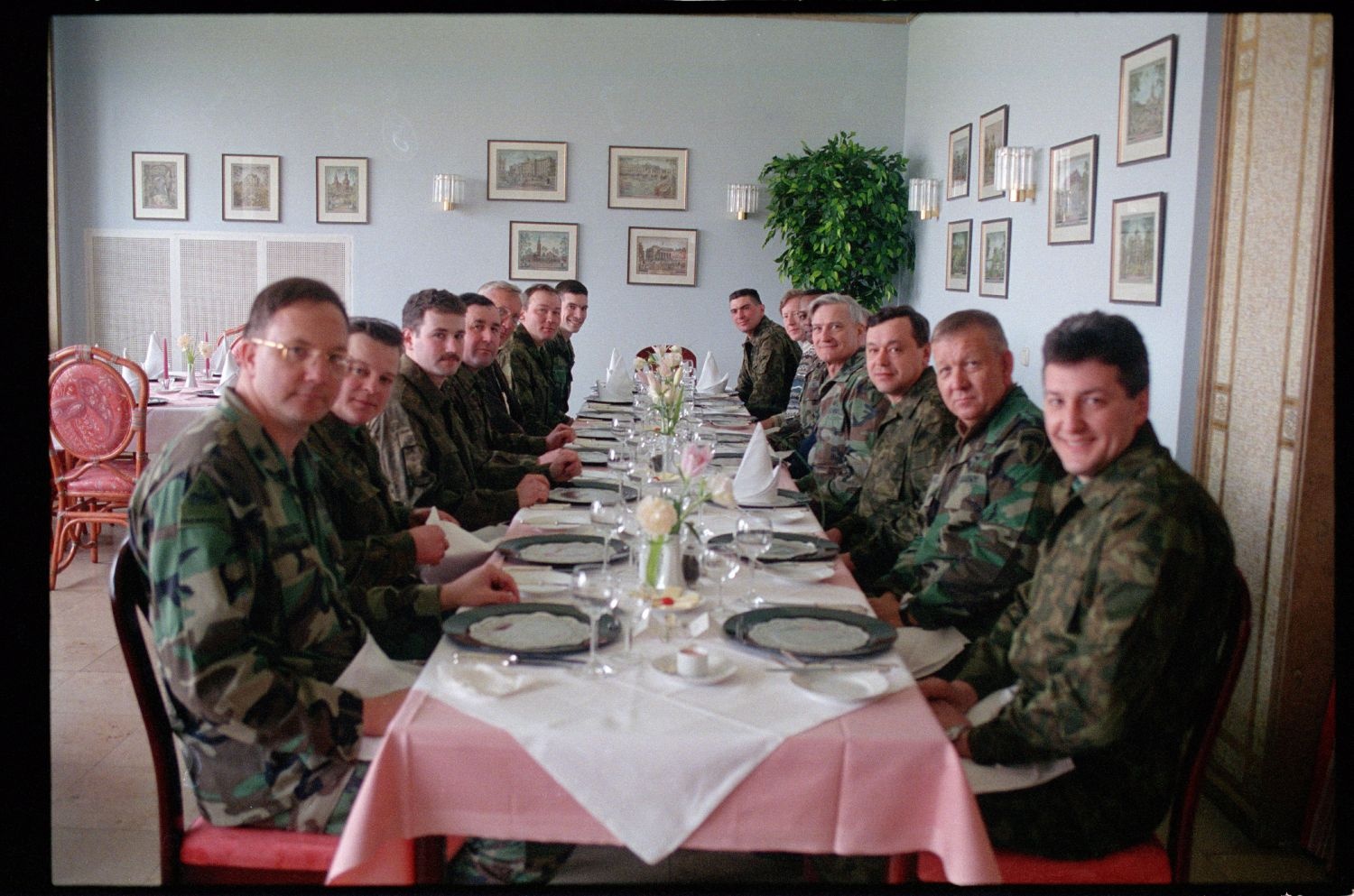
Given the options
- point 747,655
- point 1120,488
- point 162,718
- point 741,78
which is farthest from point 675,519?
point 741,78

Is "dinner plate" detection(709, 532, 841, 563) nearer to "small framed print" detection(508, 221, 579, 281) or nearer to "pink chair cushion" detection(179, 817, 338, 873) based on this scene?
"pink chair cushion" detection(179, 817, 338, 873)

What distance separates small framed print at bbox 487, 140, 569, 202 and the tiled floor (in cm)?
512

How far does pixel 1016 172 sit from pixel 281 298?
12.0 feet

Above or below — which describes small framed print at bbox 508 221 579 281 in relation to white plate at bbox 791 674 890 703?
above

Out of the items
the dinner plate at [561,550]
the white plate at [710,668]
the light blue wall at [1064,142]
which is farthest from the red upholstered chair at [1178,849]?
the light blue wall at [1064,142]

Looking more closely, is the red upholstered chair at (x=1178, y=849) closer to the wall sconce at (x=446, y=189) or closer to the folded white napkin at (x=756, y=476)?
the folded white napkin at (x=756, y=476)

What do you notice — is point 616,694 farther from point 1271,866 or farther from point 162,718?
point 1271,866

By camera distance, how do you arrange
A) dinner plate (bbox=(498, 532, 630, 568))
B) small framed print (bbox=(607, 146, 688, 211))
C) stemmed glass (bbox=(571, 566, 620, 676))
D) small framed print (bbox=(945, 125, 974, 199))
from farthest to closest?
small framed print (bbox=(607, 146, 688, 211)), small framed print (bbox=(945, 125, 974, 199)), dinner plate (bbox=(498, 532, 630, 568)), stemmed glass (bbox=(571, 566, 620, 676))

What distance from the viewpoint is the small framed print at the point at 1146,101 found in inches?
127

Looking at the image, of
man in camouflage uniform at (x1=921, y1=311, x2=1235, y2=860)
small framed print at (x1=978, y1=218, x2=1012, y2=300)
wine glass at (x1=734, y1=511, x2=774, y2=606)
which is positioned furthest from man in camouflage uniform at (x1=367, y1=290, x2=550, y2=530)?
small framed print at (x1=978, y1=218, x2=1012, y2=300)

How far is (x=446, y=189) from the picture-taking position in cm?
765

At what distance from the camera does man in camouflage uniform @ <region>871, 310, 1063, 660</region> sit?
96.2 inches

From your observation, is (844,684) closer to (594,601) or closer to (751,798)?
(751,798)

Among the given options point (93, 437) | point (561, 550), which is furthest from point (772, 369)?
point (561, 550)
